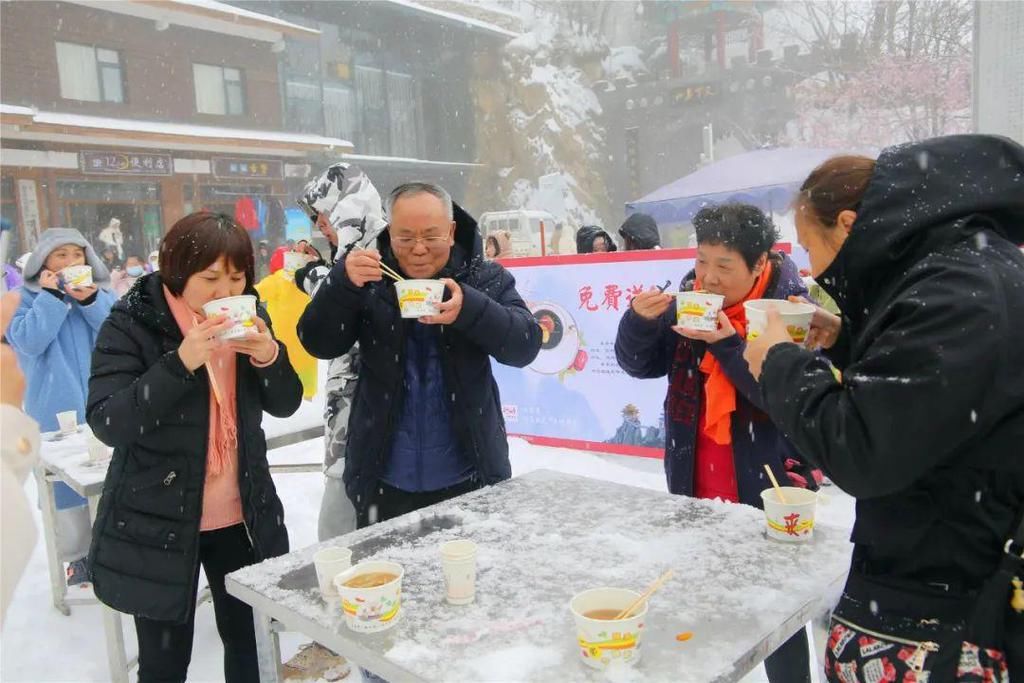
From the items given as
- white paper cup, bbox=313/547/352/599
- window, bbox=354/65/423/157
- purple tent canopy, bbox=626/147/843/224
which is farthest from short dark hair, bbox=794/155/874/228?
window, bbox=354/65/423/157

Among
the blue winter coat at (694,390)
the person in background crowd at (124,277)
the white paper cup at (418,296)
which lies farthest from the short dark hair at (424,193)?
the person in background crowd at (124,277)

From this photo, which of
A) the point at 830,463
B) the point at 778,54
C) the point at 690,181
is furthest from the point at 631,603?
the point at 778,54

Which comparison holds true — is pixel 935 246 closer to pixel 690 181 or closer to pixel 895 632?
pixel 895 632

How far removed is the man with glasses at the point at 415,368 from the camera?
2.42m

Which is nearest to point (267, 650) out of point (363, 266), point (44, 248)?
point (363, 266)

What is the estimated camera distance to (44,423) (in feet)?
13.8

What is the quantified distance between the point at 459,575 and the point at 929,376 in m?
0.99

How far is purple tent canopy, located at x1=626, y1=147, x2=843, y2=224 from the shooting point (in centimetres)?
1109

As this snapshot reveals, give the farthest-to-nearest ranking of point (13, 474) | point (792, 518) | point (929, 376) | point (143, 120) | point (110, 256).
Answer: point (143, 120) → point (110, 256) → point (792, 518) → point (929, 376) → point (13, 474)

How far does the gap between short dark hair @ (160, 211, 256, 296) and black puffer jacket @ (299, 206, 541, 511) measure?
343 mm

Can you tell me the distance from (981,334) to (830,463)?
1.05 feet

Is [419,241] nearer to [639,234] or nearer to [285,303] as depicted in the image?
[285,303]

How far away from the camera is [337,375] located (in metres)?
3.09

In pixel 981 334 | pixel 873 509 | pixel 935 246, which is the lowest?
pixel 873 509
